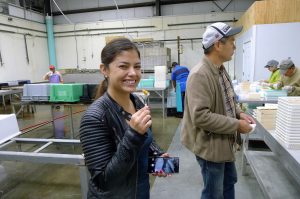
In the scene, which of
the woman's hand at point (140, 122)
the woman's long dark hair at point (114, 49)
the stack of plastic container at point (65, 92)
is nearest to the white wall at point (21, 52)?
the stack of plastic container at point (65, 92)

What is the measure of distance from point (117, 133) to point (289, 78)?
3.11 meters

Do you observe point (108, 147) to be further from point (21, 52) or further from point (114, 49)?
point (21, 52)

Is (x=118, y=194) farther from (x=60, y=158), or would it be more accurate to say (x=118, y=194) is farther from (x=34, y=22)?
(x=34, y=22)

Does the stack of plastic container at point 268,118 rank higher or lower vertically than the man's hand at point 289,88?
lower

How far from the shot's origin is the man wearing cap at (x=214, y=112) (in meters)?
1.27

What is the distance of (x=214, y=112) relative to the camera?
1347 millimetres

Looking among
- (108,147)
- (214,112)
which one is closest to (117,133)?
(108,147)

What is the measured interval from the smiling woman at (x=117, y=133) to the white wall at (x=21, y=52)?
316 inches

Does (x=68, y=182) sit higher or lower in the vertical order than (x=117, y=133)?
lower

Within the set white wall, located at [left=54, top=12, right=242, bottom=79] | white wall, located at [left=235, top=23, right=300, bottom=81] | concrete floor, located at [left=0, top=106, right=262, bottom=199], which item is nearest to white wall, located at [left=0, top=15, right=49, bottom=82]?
white wall, located at [left=54, top=12, right=242, bottom=79]

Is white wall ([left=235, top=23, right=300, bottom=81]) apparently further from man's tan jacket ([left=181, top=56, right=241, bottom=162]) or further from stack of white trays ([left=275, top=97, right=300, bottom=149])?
man's tan jacket ([left=181, top=56, right=241, bottom=162])

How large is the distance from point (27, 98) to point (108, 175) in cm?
381

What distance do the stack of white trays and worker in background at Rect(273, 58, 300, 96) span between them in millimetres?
1687

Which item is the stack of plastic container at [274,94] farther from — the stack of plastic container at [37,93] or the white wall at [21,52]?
the white wall at [21,52]
